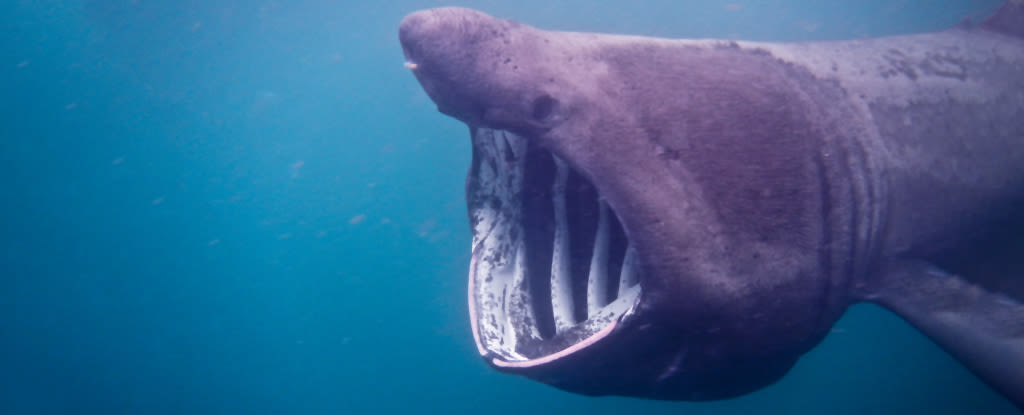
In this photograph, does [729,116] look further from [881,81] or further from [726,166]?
[881,81]

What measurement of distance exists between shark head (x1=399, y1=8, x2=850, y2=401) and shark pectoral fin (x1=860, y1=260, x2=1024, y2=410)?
0.34 m

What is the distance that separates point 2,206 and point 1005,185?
26.8 m

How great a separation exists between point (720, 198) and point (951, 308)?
162cm

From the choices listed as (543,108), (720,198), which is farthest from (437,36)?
(720,198)

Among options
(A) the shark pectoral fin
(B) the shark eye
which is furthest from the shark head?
(A) the shark pectoral fin

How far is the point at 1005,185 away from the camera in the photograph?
2.86 meters

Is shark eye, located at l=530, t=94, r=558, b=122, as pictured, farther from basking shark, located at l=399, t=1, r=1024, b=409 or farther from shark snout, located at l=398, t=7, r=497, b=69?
shark snout, located at l=398, t=7, r=497, b=69

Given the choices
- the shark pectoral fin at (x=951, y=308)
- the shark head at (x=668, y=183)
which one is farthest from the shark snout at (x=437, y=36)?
the shark pectoral fin at (x=951, y=308)

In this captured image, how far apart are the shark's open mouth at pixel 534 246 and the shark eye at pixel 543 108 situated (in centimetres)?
66

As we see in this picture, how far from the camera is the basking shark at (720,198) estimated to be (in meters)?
2.09

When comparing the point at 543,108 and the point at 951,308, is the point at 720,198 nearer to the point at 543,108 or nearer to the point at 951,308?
the point at 543,108

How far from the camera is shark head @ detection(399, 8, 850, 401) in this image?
2.06 meters

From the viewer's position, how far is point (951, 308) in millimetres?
2684

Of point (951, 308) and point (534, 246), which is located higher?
point (534, 246)
